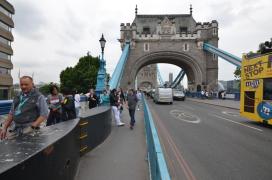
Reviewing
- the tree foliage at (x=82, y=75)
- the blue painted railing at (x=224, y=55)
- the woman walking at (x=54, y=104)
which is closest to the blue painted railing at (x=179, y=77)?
the blue painted railing at (x=224, y=55)

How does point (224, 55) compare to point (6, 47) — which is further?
point (6, 47)

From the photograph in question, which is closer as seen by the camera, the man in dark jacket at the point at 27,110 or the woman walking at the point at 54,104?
the man in dark jacket at the point at 27,110

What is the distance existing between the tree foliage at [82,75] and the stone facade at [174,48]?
8.36 m

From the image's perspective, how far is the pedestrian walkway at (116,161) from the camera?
481cm

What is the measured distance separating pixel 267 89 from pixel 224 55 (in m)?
28.7

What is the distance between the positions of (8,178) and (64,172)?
170cm

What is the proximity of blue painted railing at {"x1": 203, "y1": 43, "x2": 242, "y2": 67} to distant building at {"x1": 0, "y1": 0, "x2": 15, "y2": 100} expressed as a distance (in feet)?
116

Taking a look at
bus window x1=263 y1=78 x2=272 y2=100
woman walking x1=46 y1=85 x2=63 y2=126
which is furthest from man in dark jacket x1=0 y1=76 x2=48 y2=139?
bus window x1=263 y1=78 x2=272 y2=100

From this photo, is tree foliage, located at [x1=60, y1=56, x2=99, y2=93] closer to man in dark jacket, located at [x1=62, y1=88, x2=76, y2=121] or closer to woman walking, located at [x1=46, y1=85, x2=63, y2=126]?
woman walking, located at [x1=46, y1=85, x2=63, y2=126]

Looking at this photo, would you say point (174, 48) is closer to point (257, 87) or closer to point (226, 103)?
point (226, 103)

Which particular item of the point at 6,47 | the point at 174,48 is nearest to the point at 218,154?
the point at 174,48

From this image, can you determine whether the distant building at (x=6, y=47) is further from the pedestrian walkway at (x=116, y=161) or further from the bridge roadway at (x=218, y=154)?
the bridge roadway at (x=218, y=154)

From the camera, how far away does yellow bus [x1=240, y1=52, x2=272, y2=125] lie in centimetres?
1045

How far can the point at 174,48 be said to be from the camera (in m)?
43.0
